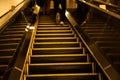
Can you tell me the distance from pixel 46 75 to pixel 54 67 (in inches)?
14.2

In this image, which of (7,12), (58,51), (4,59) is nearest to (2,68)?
(4,59)

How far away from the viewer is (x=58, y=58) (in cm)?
474

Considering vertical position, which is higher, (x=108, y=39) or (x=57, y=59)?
(x=108, y=39)

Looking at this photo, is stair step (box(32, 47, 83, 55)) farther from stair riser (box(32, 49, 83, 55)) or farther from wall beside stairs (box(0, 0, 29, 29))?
wall beside stairs (box(0, 0, 29, 29))

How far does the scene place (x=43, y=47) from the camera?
5598 mm

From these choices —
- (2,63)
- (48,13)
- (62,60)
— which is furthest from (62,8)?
(2,63)

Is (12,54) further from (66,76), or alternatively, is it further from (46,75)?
(66,76)

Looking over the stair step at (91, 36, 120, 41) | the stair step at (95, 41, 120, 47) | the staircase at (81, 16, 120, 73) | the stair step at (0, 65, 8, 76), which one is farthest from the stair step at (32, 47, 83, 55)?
the stair step at (0, 65, 8, 76)

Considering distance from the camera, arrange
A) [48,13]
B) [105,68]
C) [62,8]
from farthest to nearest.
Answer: [48,13]
[62,8]
[105,68]

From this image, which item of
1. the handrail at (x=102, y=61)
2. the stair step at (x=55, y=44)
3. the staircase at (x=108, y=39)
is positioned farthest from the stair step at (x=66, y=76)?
the stair step at (x=55, y=44)

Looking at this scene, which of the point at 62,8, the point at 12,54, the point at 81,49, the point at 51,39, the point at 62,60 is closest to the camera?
the point at 12,54

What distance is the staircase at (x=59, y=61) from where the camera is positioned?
396cm

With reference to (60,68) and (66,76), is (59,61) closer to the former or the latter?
(60,68)

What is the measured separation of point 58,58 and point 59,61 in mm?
61
